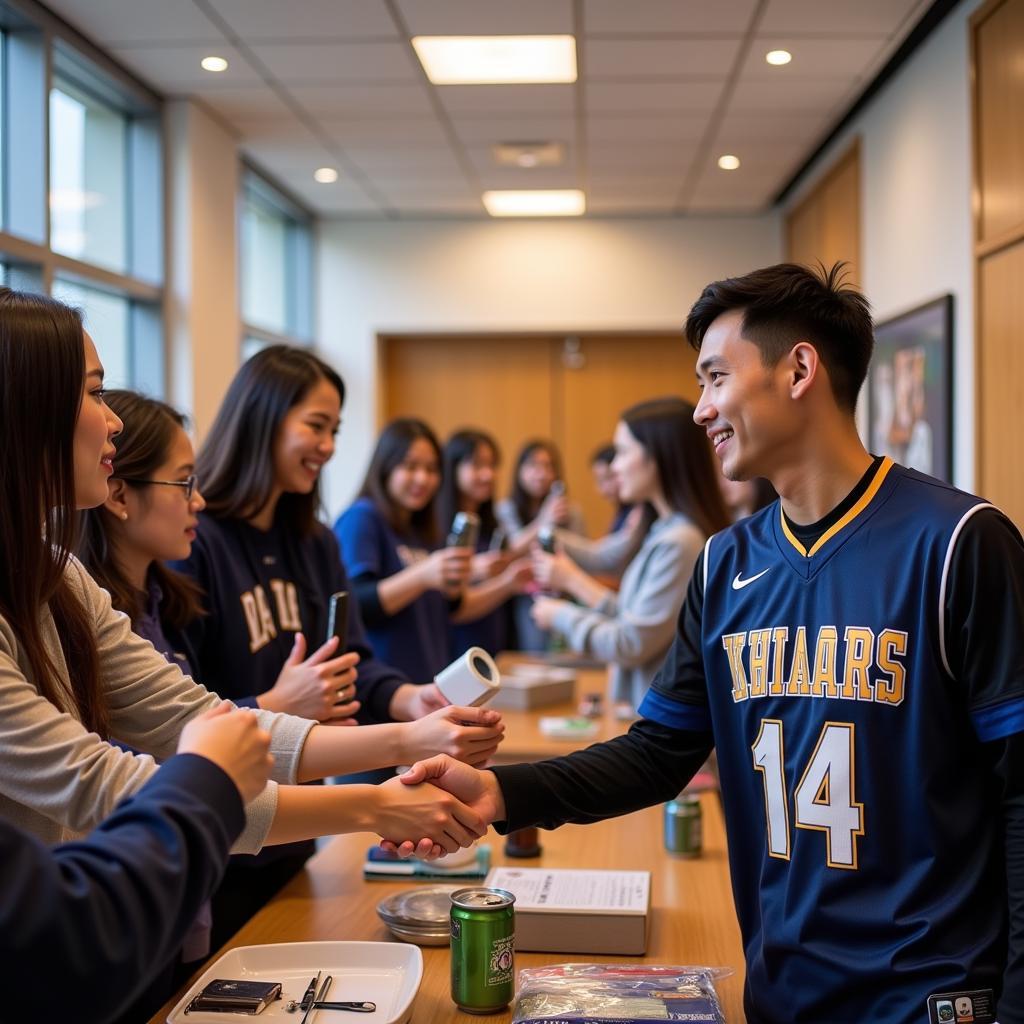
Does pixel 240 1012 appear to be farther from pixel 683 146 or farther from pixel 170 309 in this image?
pixel 683 146

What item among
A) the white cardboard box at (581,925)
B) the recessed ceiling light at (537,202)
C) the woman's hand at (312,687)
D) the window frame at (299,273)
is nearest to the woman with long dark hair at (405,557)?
the woman's hand at (312,687)

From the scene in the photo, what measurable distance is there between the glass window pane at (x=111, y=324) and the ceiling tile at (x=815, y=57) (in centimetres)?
274

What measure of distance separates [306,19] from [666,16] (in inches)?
49.3

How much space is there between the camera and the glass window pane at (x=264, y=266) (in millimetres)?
6438

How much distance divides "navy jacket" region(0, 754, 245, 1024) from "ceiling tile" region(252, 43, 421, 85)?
149 inches

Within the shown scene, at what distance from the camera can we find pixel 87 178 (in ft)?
14.8

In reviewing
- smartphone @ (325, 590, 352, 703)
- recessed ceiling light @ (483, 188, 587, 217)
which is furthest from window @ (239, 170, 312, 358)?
smartphone @ (325, 590, 352, 703)

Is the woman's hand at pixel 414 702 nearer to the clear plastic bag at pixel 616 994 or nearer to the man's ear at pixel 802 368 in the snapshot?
the clear plastic bag at pixel 616 994

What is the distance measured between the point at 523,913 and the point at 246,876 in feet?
2.29

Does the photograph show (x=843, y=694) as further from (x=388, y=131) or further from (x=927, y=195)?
(x=388, y=131)

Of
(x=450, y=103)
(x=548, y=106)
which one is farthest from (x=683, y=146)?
(x=450, y=103)

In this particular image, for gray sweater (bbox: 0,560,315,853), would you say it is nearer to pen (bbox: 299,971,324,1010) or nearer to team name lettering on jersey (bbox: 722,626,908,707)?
pen (bbox: 299,971,324,1010)

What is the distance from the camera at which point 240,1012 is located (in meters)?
1.37

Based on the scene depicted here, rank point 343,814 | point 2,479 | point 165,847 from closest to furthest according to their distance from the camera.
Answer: point 165,847, point 2,479, point 343,814
